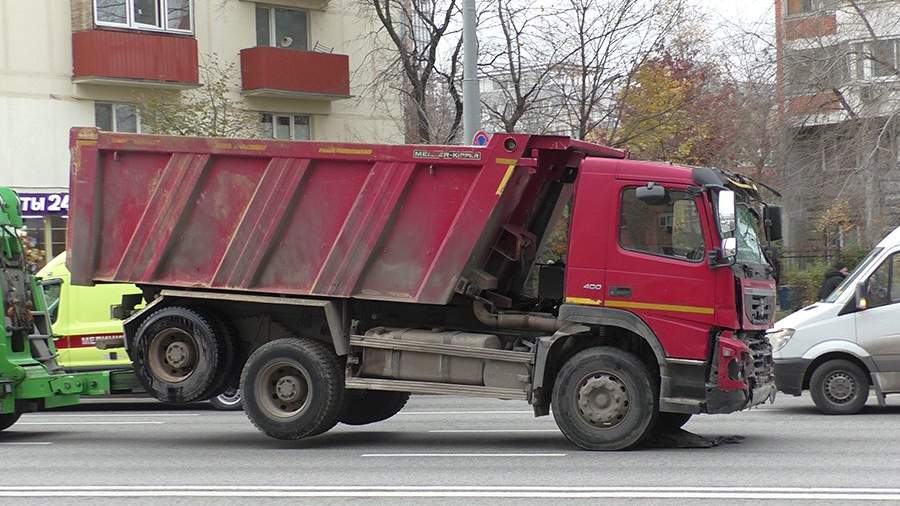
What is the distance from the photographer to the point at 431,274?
37.4ft

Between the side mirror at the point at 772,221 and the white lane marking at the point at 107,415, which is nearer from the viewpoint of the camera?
the side mirror at the point at 772,221

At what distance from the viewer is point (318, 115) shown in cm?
3322

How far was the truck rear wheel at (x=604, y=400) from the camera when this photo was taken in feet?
35.7

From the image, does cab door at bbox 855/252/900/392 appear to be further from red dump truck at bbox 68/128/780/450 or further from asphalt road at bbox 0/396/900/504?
red dump truck at bbox 68/128/780/450

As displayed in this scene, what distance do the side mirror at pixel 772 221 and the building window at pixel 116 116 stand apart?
65.5ft

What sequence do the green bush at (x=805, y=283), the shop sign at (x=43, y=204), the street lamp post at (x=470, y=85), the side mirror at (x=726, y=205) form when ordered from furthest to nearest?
the shop sign at (x=43, y=204), the green bush at (x=805, y=283), the street lamp post at (x=470, y=85), the side mirror at (x=726, y=205)

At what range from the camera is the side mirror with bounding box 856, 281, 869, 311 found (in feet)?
46.0

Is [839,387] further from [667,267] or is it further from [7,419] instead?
[7,419]

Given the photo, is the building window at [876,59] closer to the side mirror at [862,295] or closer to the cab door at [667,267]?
the side mirror at [862,295]

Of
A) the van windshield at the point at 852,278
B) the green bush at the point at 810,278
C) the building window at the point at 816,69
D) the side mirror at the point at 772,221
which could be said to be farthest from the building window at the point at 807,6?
the side mirror at the point at 772,221

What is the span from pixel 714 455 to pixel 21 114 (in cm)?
2129

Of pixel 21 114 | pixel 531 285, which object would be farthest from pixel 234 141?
pixel 21 114

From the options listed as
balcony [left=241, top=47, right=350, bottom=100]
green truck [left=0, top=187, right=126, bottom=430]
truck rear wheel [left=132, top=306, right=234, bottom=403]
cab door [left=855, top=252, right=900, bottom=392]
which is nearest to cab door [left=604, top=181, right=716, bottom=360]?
truck rear wheel [left=132, top=306, right=234, bottom=403]

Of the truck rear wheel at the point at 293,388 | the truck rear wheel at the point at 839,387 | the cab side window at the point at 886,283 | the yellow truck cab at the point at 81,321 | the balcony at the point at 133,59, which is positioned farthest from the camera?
the balcony at the point at 133,59
